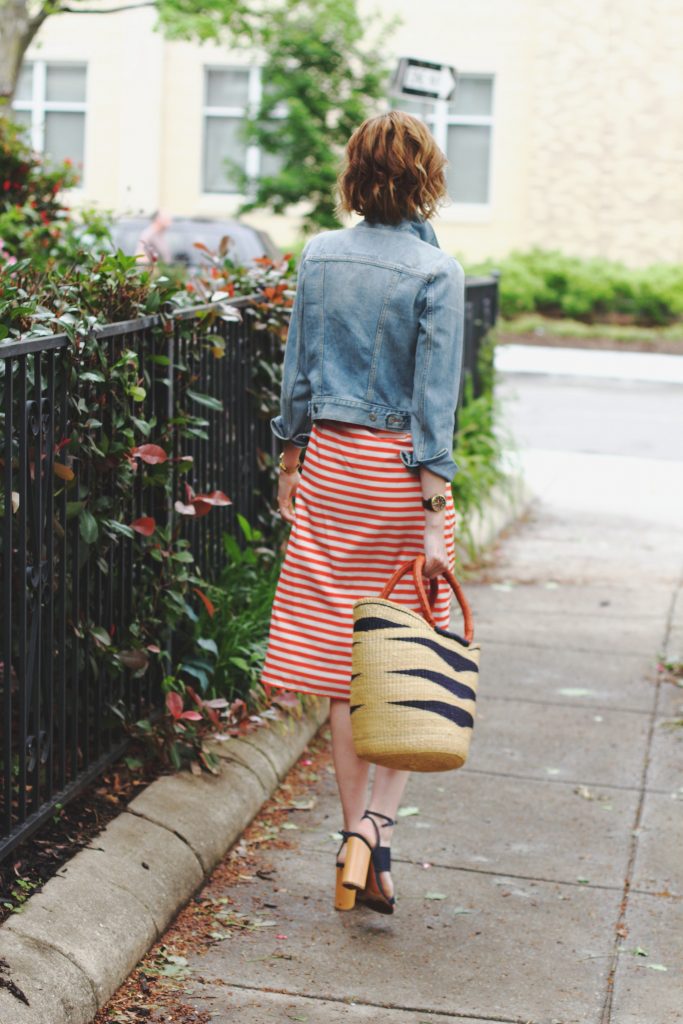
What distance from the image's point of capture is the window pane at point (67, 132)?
2569cm

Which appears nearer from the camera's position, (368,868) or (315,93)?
(368,868)

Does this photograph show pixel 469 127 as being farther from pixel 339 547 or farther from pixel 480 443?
pixel 339 547

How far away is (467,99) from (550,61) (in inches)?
61.4

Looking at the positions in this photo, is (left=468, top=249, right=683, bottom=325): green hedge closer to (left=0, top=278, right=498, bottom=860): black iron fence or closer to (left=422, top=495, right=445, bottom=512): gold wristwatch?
(left=0, top=278, right=498, bottom=860): black iron fence

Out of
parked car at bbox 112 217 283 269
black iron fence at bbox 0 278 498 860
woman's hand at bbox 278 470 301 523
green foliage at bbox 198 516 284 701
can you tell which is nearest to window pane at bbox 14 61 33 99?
parked car at bbox 112 217 283 269

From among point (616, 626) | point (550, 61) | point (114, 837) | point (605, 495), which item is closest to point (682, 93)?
Result: point (550, 61)

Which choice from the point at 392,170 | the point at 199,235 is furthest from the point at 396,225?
the point at 199,235

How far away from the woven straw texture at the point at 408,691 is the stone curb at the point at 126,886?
0.67 meters

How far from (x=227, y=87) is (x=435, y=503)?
2264 centimetres

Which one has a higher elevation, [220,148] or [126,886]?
[220,148]

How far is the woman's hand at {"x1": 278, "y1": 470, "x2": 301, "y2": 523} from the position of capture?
3.95 meters

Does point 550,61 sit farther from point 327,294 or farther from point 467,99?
point 327,294

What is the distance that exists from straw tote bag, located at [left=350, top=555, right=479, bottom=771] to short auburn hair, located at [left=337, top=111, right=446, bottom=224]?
101 cm

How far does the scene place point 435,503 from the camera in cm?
355
